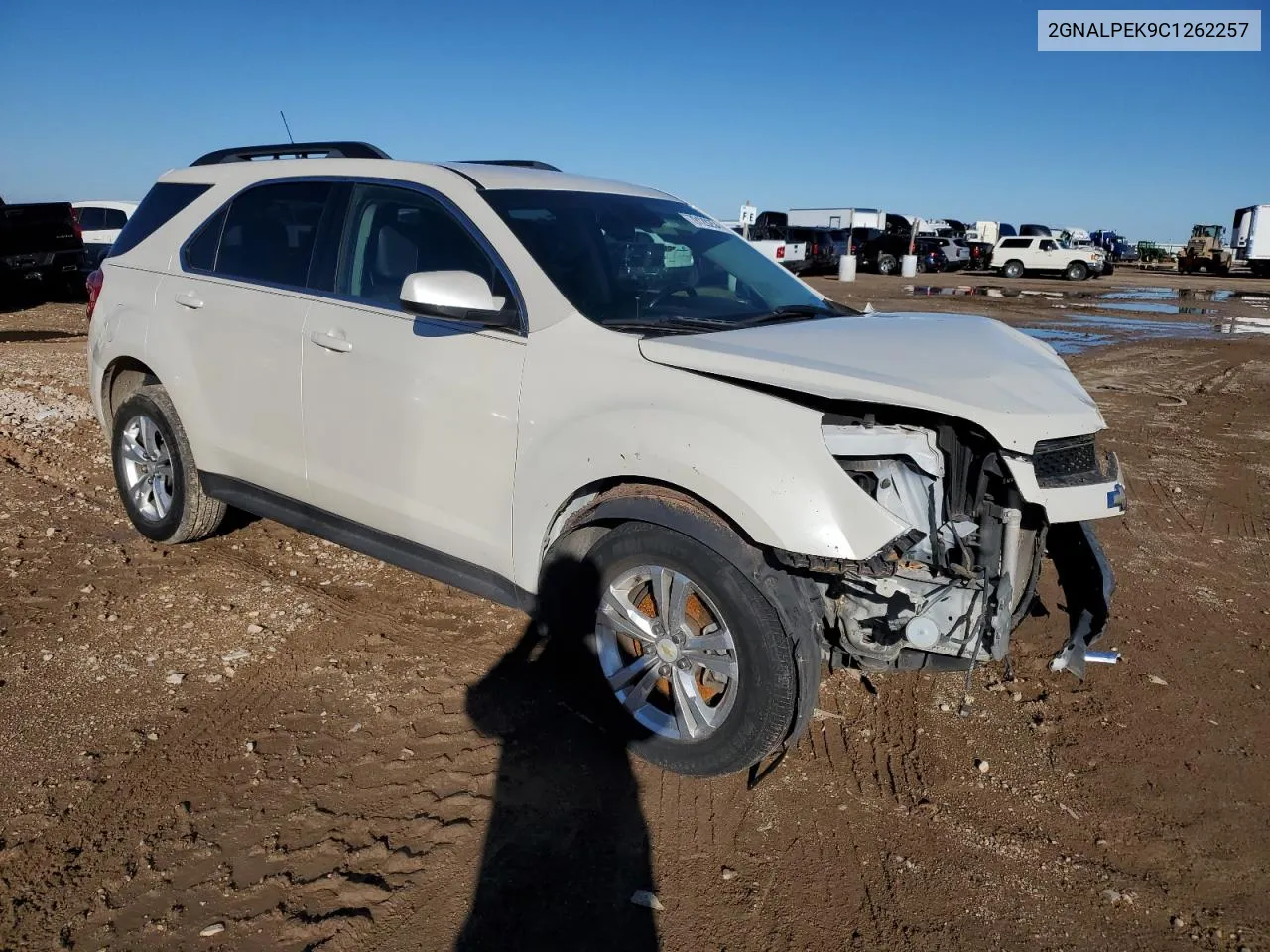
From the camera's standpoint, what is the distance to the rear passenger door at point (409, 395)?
3412 mm

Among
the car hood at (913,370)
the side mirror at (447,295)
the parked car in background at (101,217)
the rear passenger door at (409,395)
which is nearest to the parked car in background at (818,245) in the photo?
the parked car in background at (101,217)

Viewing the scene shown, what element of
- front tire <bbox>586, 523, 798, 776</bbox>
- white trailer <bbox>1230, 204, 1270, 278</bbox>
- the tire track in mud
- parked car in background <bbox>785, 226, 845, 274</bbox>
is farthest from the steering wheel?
white trailer <bbox>1230, 204, 1270, 278</bbox>

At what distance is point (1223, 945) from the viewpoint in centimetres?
255

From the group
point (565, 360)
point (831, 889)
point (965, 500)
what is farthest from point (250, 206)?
point (831, 889)

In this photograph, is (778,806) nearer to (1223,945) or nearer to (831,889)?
(831,889)

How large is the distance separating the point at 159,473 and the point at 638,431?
3.28m

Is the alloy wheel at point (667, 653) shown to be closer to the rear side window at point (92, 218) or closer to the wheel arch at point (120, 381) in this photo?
the wheel arch at point (120, 381)

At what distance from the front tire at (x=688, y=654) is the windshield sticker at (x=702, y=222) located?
188 cm

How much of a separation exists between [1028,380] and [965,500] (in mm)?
452

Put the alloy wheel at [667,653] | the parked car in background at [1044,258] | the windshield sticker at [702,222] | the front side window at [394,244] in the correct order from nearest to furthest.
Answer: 1. the alloy wheel at [667,653]
2. the front side window at [394,244]
3. the windshield sticker at [702,222]
4. the parked car in background at [1044,258]

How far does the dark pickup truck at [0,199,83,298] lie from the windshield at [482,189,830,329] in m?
17.1

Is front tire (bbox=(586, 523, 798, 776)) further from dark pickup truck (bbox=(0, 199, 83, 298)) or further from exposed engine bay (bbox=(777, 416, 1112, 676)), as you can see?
dark pickup truck (bbox=(0, 199, 83, 298))

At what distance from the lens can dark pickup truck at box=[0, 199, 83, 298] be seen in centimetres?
1691

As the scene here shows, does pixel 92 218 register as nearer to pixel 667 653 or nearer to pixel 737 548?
pixel 667 653
